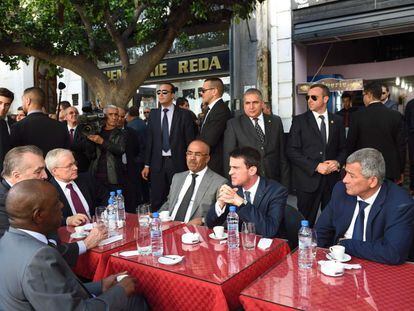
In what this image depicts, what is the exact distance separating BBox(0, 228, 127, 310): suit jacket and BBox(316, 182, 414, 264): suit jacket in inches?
71.3

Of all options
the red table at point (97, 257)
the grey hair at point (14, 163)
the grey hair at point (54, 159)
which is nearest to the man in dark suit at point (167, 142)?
the grey hair at point (54, 159)

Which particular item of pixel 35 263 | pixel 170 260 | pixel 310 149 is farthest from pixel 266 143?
pixel 35 263

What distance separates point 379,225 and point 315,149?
2149 mm

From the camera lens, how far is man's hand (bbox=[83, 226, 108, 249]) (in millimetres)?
2940

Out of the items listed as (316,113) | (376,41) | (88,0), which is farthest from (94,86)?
(376,41)

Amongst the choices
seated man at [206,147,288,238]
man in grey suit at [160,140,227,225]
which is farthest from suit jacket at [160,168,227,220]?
seated man at [206,147,288,238]

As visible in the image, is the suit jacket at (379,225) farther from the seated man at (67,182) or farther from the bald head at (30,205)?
the seated man at (67,182)

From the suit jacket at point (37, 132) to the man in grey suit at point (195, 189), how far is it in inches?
74.7

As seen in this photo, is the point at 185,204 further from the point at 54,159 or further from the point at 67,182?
the point at 54,159

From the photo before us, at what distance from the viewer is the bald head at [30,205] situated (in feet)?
6.42

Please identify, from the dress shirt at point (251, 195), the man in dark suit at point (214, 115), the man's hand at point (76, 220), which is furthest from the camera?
the man in dark suit at point (214, 115)

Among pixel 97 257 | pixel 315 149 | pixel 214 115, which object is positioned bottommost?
pixel 97 257

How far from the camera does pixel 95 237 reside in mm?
2990

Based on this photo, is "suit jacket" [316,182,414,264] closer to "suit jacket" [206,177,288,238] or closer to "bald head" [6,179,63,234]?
"suit jacket" [206,177,288,238]
